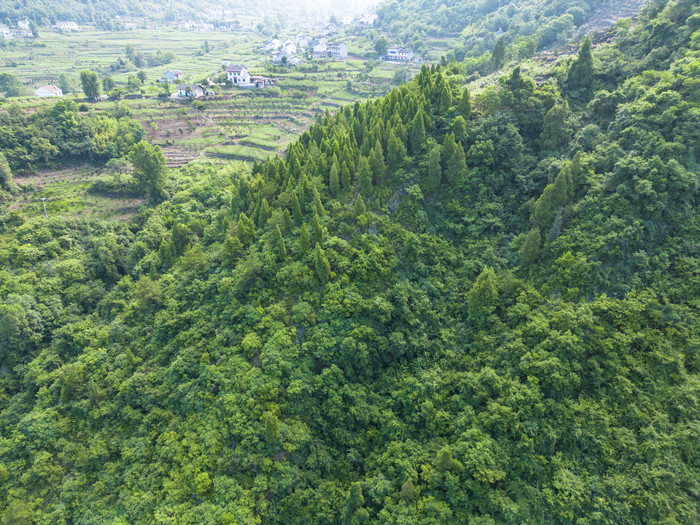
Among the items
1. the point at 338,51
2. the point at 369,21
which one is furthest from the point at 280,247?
the point at 369,21

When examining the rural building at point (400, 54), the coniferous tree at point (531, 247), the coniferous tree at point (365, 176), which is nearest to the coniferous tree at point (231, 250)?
the coniferous tree at point (365, 176)

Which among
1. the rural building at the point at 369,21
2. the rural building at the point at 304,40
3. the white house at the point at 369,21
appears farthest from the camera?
the white house at the point at 369,21

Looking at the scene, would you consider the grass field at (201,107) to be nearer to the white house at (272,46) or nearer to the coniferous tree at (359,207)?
the white house at (272,46)


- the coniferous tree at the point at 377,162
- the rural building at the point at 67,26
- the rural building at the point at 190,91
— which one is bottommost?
the coniferous tree at the point at 377,162

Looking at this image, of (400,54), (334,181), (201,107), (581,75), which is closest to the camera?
(334,181)

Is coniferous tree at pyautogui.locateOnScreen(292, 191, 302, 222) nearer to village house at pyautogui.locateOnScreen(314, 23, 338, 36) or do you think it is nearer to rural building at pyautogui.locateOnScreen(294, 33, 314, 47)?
rural building at pyautogui.locateOnScreen(294, 33, 314, 47)

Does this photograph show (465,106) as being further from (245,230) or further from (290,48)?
(290,48)
